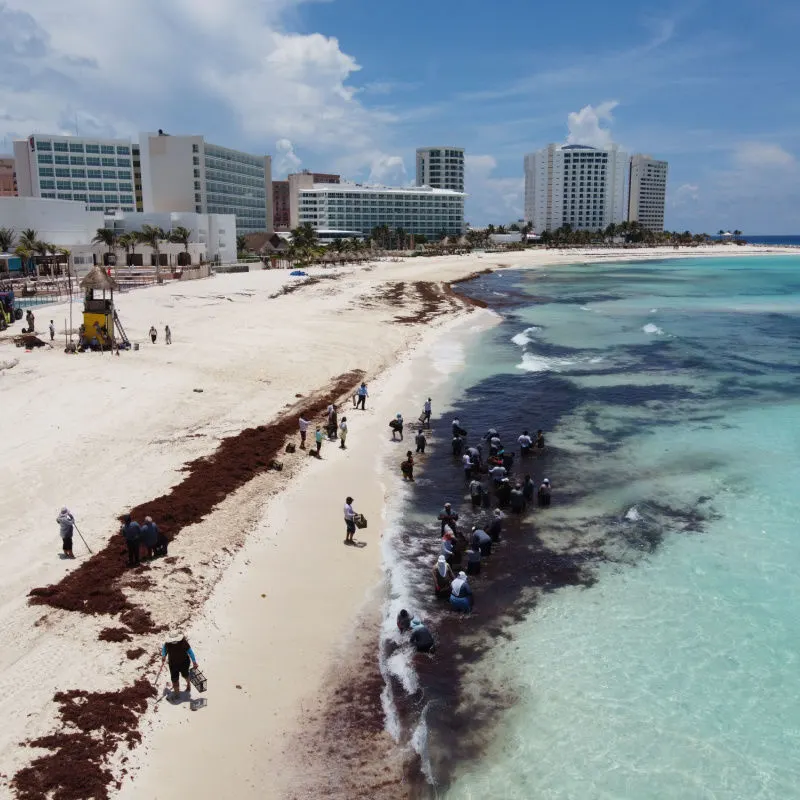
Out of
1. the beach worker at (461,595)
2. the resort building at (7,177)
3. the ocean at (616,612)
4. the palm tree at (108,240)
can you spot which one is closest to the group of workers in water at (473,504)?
the beach worker at (461,595)

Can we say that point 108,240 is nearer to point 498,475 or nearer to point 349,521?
point 498,475

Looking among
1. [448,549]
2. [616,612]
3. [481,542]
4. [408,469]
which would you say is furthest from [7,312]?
[616,612]

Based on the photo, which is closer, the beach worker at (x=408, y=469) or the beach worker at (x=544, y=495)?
the beach worker at (x=544, y=495)

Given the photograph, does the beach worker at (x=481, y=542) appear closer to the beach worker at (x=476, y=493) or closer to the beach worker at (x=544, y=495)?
the beach worker at (x=476, y=493)

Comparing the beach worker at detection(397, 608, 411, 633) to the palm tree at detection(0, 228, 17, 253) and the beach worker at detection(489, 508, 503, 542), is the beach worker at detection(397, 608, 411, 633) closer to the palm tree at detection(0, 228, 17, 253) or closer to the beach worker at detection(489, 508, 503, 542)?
the beach worker at detection(489, 508, 503, 542)

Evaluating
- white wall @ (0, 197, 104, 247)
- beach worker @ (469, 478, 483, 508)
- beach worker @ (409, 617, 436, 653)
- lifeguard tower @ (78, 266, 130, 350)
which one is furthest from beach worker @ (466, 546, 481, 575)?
white wall @ (0, 197, 104, 247)

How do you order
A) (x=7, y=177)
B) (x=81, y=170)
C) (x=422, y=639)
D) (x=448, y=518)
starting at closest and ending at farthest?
(x=422, y=639) → (x=448, y=518) → (x=81, y=170) → (x=7, y=177)

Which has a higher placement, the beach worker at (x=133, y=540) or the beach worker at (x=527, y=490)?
the beach worker at (x=133, y=540)

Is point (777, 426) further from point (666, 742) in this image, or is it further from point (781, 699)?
point (666, 742)
